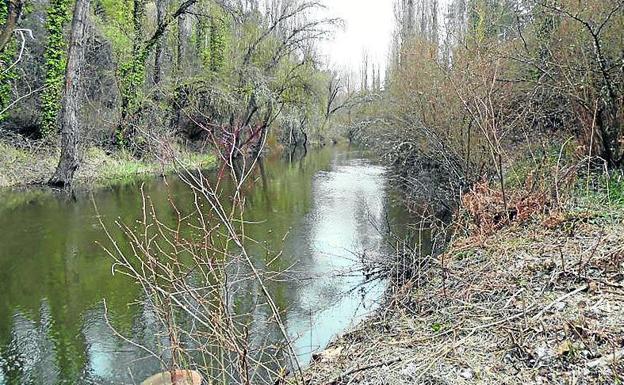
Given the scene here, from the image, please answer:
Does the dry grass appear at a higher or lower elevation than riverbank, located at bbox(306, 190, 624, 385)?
higher

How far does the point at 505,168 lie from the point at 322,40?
16.3 m

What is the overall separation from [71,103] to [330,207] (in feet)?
24.0

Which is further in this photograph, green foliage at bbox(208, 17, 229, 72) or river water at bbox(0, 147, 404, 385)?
green foliage at bbox(208, 17, 229, 72)

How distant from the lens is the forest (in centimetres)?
363

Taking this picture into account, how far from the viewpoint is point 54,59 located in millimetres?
16844

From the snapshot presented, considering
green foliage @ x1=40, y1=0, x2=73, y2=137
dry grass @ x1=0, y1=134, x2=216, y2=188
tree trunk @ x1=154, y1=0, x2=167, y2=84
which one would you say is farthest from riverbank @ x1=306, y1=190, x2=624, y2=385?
tree trunk @ x1=154, y1=0, x2=167, y2=84

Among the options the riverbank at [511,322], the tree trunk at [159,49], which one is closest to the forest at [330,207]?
the riverbank at [511,322]

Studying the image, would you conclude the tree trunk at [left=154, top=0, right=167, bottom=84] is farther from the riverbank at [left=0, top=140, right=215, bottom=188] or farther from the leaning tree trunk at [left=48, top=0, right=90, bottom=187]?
the leaning tree trunk at [left=48, top=0, right=90, bottom=187]

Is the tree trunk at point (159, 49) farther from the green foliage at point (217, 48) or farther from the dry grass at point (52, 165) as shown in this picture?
the dry grass at point (52, 165)

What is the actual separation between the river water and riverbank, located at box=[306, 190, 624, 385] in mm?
983

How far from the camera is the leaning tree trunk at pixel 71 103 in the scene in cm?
Answer: 1347

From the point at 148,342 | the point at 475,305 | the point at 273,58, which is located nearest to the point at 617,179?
the point at 475,305

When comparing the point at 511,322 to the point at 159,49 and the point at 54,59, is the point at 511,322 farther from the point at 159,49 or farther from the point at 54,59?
the point at 159,49

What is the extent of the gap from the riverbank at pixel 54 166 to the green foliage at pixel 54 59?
3.70ft
